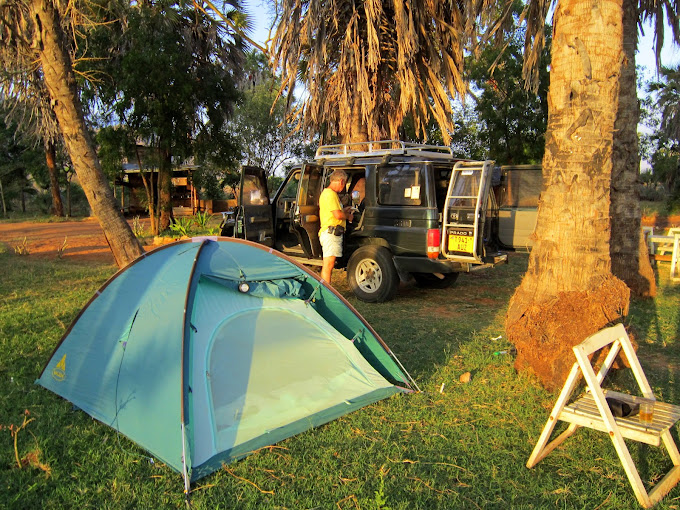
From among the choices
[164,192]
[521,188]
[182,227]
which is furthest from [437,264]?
[164,192]

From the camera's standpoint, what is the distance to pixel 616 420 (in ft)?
10.2

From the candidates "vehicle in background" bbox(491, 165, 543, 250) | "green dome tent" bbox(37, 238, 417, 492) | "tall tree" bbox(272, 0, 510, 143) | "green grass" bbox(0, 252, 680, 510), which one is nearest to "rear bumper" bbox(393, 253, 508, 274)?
"vehicle in background" bbox(491, 165, 543, 250)

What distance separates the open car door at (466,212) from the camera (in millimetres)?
6805

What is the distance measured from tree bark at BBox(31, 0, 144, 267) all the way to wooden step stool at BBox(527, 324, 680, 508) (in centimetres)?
671

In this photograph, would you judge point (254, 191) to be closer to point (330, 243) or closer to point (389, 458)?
point (330, 243)

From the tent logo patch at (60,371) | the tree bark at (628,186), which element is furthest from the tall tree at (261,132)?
the tent logo patch at (60,371)

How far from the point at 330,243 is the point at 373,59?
4623mm

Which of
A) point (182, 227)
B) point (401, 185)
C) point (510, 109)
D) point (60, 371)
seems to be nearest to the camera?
point (60, 371)

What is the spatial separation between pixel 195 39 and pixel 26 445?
14.2 m

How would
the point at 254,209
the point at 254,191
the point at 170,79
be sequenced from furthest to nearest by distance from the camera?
the point at 170,79 < the point at 254,191 < the point at 254,209

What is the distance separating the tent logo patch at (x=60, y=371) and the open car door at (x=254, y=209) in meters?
4.04

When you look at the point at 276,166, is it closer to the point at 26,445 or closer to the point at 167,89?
the point at 167,89

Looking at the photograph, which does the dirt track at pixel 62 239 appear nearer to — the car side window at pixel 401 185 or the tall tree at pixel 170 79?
the tall tree at pixel 170 79

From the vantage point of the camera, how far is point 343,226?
24.2 ft
